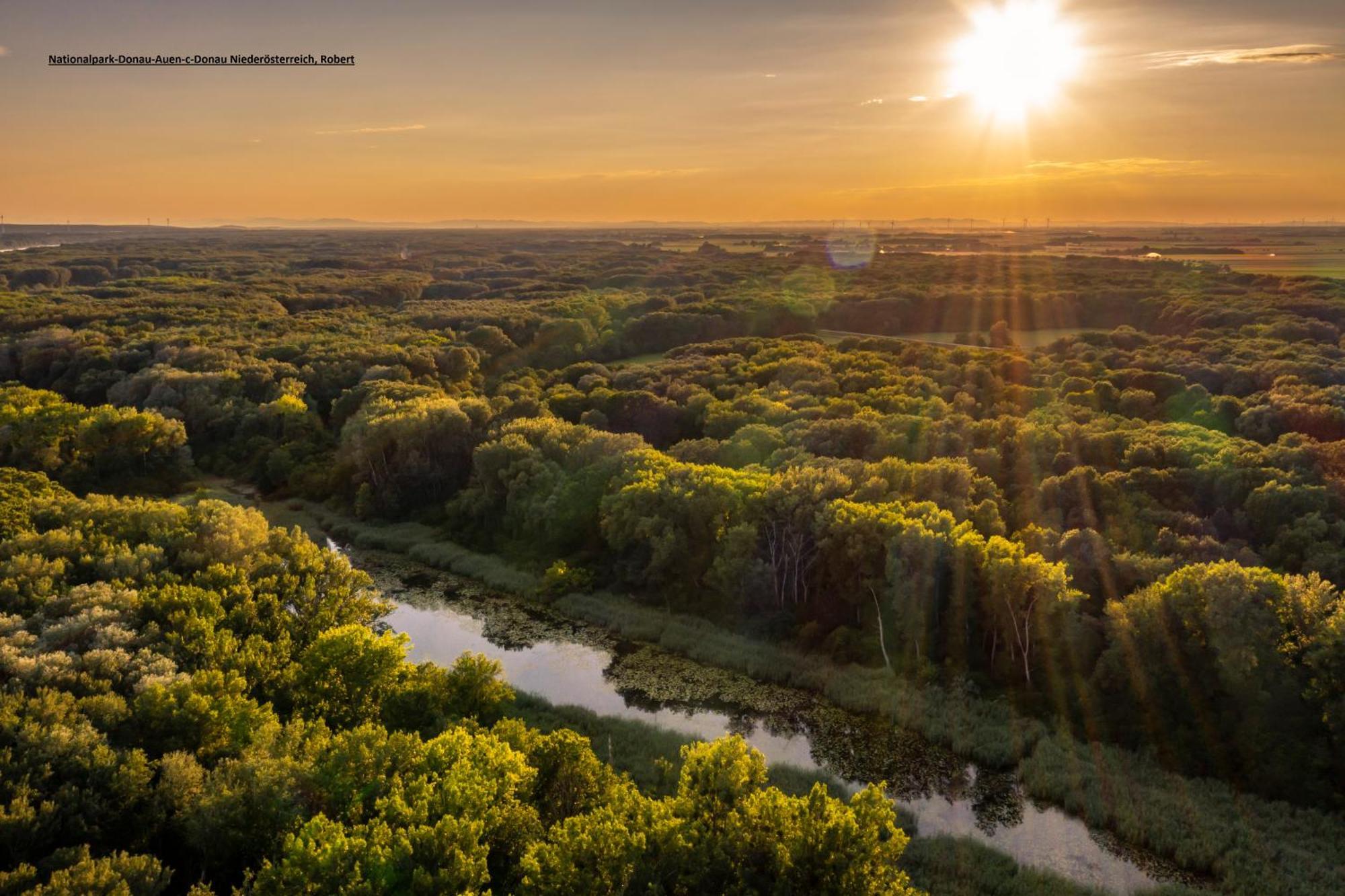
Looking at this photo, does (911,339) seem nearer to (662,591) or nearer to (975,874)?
(662,591)

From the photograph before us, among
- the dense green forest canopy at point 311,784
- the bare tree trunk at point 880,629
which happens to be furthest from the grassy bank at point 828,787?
the bare tree trunk at point 880,629

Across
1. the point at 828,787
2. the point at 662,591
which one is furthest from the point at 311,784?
the point at 662,591

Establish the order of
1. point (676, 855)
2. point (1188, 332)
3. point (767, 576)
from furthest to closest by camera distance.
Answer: point (1188, 332) < point (767, 576) < point (676, 855)

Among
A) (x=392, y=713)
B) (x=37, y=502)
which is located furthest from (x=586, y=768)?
(x=37, y=502)

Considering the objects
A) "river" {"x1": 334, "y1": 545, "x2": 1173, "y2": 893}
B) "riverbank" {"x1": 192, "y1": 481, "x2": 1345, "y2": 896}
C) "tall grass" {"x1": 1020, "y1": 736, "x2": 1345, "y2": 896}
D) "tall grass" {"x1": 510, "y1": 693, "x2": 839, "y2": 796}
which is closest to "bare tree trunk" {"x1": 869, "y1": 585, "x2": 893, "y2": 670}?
"riverbank" {"x1": 192, "y1": 481, "x2": 1345, "y2": 896}

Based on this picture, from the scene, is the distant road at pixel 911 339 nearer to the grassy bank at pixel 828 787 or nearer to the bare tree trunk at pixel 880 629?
the bare tree trunk at pixel 880 629

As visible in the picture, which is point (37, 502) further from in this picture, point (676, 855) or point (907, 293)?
point (907, 293)
